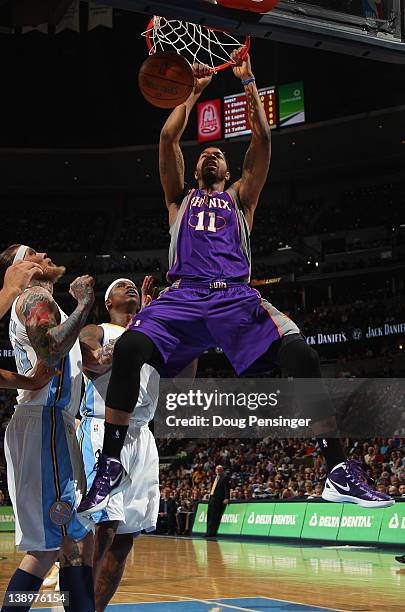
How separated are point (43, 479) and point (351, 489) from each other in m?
1.64

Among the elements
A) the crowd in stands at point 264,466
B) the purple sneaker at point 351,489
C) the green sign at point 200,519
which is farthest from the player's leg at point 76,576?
the green sign at point 200,519

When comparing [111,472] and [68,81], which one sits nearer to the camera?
[111,472]

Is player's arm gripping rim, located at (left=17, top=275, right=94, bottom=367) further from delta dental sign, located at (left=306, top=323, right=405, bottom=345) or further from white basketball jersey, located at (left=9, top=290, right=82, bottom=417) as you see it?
delta dental sign, located at (left=306, top=323, right=405, bottom=345)

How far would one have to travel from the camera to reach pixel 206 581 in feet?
31.9

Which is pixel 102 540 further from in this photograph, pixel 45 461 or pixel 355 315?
pixel 355 315

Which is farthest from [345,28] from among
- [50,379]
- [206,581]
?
[206,581]

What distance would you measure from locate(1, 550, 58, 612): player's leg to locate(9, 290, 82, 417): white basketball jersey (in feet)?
2.62

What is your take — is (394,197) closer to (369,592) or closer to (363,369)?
(363,369)

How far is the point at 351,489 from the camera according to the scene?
14.0 ft

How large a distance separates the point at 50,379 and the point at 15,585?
1101 millimetres

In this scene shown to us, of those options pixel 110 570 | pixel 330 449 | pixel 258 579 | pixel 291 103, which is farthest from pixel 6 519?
pixel 330 449

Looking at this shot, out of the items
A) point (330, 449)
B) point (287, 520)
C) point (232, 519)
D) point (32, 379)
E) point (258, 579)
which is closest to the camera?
point (330, 449)

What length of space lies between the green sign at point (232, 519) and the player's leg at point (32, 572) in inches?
497

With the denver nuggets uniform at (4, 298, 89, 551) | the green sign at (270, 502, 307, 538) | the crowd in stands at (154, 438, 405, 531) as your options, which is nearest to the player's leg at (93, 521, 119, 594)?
the denver nuggets uniform at (4, 298, 89, 551)
